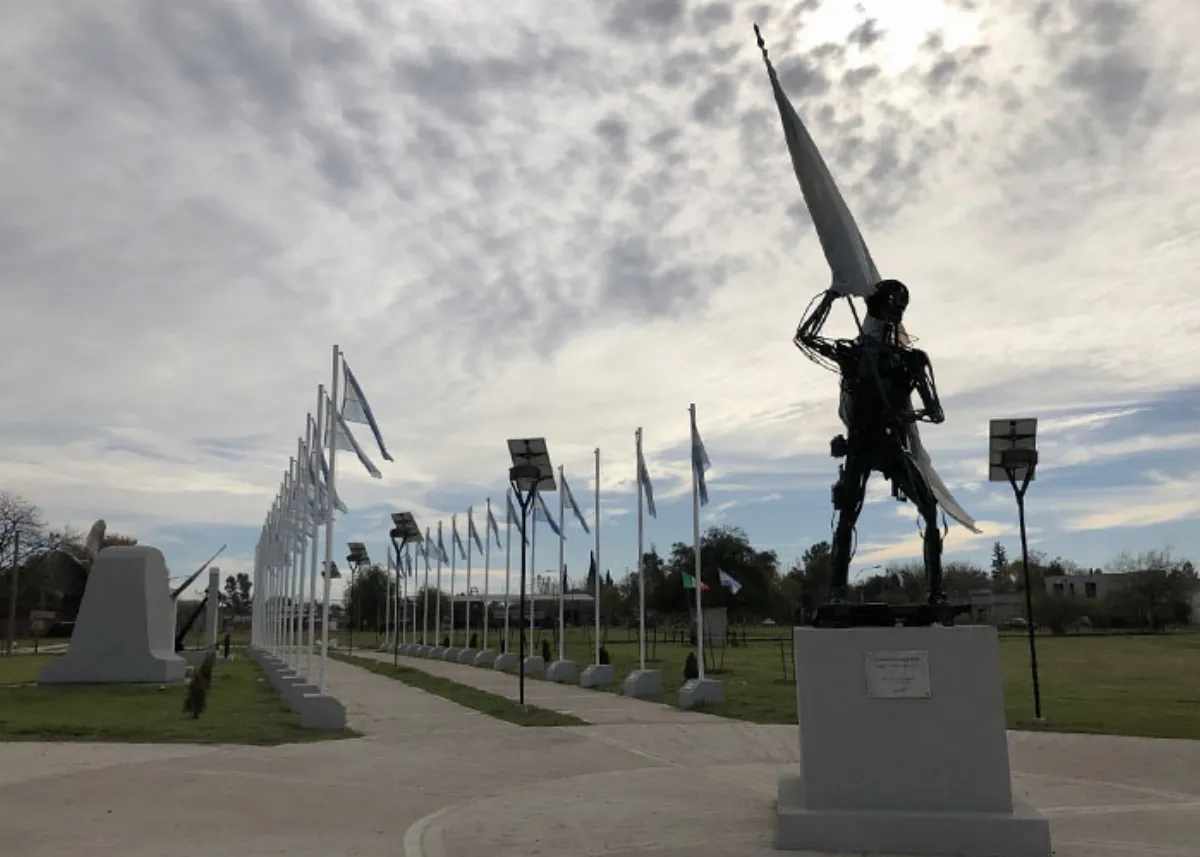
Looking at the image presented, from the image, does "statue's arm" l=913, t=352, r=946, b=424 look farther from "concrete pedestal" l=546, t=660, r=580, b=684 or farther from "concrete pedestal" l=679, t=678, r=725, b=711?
"concrete pedestal" l=546, t=660, r=580, b=684

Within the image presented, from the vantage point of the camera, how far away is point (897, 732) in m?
7.87

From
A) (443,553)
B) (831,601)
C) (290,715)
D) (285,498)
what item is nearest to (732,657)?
(443,553)

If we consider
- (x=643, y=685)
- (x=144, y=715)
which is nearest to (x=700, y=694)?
(x=643, y=685)

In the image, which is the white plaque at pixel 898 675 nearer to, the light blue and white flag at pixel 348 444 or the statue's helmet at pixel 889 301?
the statue's helmet at pixel 889 301

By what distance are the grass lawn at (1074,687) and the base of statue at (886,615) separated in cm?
946

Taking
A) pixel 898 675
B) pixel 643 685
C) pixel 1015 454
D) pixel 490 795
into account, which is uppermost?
pixel 1015 454

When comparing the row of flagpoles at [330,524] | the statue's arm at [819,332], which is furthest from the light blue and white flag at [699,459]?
the statue's arm at [819,332]

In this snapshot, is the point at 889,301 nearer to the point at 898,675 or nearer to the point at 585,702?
the point at 898,675

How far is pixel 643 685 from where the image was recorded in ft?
77.8

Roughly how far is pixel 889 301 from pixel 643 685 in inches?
647

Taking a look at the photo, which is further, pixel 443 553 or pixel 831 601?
pixel 443 553

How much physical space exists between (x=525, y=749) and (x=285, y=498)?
24.7m

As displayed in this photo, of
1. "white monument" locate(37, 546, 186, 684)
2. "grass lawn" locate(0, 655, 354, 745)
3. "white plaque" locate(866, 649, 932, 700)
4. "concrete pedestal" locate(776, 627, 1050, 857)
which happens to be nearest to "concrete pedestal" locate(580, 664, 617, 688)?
"grass lawn" locate(0, 655, 354, 745)

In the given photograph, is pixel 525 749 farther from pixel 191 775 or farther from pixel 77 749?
pixel 77 749
